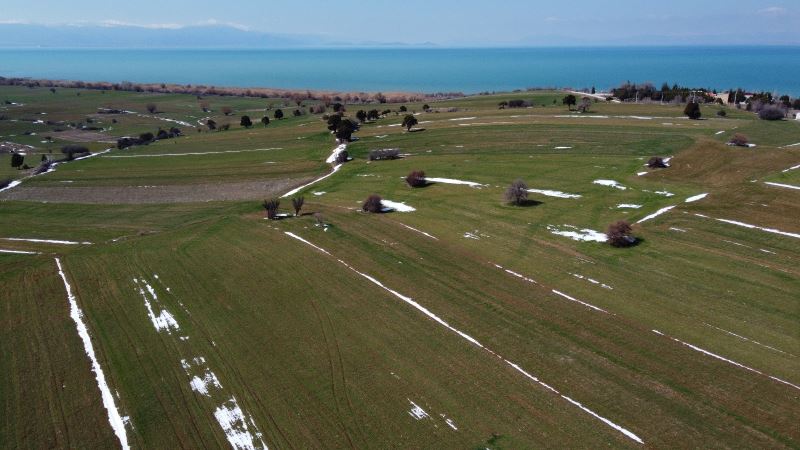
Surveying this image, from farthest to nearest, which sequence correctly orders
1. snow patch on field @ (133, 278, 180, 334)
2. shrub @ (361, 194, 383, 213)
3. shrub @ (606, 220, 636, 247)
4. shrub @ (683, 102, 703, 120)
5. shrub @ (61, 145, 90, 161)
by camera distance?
1. shrub @ (61, 145, 90, 161)
2. shrub @ (683, 102, 703, 120)
3. shrub @ (361, 194, 383, 213)
4. shrub @ (606, 220, 636, 247)
5. snow patch on field @ (133, 278, 180, 334)

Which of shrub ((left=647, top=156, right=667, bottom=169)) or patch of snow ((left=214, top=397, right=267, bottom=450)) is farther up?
shrub ((left=647, top=156, right=667, bottom=169))

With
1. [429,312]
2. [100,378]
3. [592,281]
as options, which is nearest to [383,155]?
[592,281]

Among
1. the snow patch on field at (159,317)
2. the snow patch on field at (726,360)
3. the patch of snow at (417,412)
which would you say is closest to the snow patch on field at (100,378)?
the snow patch on field at (159,317)

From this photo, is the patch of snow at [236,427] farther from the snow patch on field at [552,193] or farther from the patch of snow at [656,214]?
the snow patch on field at [552,193]

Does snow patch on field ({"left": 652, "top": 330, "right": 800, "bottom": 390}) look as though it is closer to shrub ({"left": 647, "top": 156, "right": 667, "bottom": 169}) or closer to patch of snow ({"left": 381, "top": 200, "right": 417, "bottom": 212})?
patch of snow ({"left": 381, "top": 200, "right": 417, "bottom": 212})

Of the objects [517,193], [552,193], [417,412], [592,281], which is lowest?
[417,412]

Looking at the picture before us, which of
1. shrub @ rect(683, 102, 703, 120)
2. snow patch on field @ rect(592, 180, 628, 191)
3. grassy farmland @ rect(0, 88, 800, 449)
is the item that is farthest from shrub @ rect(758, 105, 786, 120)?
snow patch on field @ rect(592, 180, 628, 191)

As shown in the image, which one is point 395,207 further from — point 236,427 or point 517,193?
point 236,427
